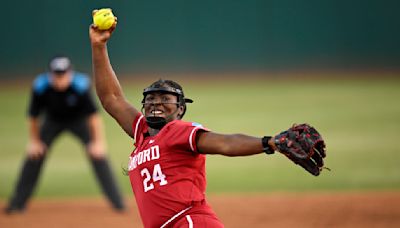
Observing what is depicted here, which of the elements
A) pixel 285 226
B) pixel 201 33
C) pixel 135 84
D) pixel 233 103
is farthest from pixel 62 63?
pixel 201 33

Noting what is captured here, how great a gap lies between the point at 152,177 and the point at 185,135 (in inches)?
16.1

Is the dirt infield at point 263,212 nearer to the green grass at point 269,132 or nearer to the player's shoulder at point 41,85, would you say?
the green grass at point 269,132

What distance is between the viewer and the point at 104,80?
5.50 m

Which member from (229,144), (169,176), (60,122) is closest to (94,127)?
(60,122)

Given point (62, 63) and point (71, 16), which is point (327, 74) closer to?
point (71, 16)

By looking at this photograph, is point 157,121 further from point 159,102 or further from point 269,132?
point 269,132

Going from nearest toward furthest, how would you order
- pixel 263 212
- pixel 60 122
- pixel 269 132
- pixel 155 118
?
pixel 155 118
pixel 263 212
pixel 60 122
pixel 269 132

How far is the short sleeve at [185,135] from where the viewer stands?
451 centimetres

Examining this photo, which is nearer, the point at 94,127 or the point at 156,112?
the point at 156,112

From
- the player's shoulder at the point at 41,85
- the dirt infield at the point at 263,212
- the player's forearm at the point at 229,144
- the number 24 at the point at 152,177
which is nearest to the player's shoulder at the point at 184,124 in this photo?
the player's forearm at the point at 229,144

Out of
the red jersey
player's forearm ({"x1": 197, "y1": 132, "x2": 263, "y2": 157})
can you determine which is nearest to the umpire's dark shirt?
the red jersey

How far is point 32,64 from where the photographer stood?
25609 millimetres

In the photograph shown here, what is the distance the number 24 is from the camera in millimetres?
4719

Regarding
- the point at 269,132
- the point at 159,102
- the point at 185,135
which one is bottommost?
the point at 269,132
